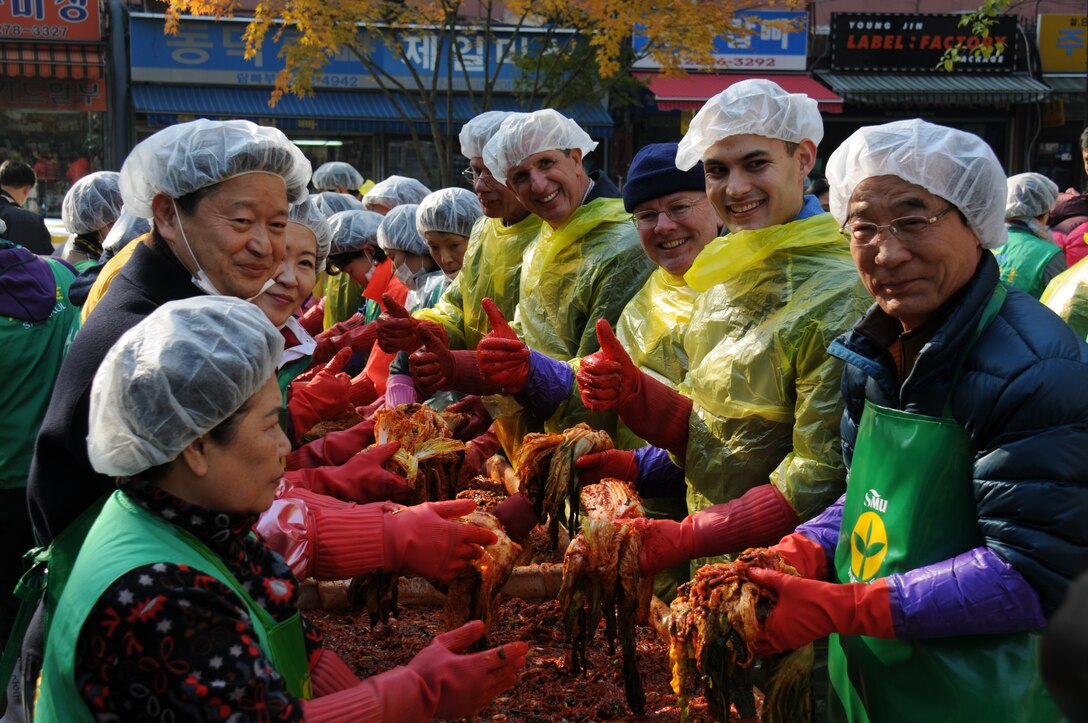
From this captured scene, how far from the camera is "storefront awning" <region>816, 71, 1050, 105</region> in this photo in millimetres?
16748

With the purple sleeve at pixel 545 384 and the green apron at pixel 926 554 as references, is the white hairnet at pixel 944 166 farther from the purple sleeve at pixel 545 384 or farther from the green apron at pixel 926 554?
the purple sleeve at pixel 545 384

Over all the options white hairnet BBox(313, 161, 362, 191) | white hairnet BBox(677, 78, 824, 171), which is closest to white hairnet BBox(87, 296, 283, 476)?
white hairnet BBox(677, 78, 824, 171)

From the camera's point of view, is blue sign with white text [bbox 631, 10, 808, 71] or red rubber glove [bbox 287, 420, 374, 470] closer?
red rubber glove [bbox 287, 420, 374, 470]

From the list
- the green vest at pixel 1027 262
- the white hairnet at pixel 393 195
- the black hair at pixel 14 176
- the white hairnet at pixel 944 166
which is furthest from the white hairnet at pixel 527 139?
the black hair at pixel 14 176

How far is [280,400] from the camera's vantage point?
188 centimetres

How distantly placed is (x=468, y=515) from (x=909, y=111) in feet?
55.4

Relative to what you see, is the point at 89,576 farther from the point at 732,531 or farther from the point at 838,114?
the point at 838,114

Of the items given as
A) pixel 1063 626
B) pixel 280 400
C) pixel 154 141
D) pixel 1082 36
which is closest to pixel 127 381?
pixel 280 400

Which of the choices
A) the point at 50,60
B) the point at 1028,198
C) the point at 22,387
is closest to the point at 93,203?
the point at 22,387

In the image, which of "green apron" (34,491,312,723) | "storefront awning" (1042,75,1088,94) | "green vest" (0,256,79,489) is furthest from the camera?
"storefront awning" (1042,75,1088,94)

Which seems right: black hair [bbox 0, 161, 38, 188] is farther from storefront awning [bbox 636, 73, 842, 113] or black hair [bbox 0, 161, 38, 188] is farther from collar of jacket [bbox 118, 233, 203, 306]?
storefront awning [bbox 636, 73, 842, 113]

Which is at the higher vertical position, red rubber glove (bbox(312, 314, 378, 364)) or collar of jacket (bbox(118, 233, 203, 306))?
collar of jacket (bbox(118, 233, 203, 306))

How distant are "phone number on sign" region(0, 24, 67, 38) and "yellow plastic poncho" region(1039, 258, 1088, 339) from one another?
50.1ft

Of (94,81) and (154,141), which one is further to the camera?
(94,81)
